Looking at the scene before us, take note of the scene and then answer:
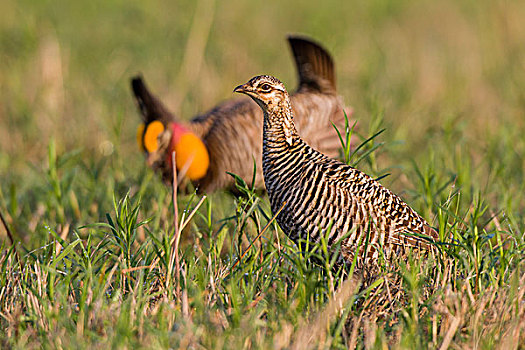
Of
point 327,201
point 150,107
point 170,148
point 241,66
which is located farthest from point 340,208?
point 241,66

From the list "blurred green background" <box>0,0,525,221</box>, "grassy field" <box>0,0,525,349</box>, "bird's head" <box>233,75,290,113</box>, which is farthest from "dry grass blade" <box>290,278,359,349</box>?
"blurred green background" <box>0,0,525,221</box>

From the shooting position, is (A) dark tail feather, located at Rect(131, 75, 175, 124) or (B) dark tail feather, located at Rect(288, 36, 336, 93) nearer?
(A) dark tail feather, located at Rect(131, 75, 175, 124)

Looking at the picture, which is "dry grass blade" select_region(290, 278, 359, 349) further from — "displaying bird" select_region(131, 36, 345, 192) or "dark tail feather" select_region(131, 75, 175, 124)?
"dark tail feather" select_region(131, 75, 175, 124)

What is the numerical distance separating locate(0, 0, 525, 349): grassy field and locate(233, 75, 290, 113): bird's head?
416 mm

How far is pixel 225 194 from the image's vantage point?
507 centimetres

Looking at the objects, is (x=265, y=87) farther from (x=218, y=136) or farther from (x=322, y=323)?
(x=218, y=136)

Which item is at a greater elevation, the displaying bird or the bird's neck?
the bird's neck

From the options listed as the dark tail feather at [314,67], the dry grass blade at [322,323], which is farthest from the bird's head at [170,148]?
the dry grass blade at [322,323]

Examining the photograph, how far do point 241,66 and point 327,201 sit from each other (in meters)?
4.94

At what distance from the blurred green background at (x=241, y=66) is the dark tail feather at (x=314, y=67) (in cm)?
23

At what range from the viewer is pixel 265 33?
955 cm

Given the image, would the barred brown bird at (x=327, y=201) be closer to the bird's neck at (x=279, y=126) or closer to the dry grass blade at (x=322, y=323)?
the bird's neck at (x=279, y=126)

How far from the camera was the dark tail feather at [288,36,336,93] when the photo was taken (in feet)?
17.8

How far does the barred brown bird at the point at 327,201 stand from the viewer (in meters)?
2.92
